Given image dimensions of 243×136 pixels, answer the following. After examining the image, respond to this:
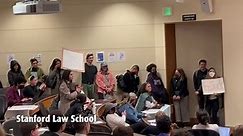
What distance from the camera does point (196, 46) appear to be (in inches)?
515

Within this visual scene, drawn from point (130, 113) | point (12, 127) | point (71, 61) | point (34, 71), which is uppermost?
point (71, 61)

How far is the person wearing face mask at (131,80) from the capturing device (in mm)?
12742

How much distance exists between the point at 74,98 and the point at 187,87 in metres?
4.79

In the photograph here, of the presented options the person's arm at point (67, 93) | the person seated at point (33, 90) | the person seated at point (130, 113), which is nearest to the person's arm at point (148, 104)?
the person seated at point (130, 113)

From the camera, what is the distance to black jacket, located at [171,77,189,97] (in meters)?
12.6

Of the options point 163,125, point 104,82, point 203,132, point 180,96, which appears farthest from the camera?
point 180,96

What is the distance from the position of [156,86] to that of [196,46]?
1563 millimetres

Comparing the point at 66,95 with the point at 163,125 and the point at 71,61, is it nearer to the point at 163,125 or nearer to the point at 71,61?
the point at 71,61

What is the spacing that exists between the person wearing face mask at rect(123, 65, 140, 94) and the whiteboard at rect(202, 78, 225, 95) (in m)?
1.93

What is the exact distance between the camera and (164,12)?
1280 cm

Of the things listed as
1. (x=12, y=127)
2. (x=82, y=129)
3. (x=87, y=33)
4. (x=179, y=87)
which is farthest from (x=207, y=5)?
(x=82, y=129)

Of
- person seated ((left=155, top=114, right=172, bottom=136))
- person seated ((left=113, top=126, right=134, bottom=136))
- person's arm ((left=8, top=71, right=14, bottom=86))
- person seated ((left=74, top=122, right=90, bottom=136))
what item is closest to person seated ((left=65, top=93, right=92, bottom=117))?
person seated ((left=74, top=122, right=90, bottom=136))

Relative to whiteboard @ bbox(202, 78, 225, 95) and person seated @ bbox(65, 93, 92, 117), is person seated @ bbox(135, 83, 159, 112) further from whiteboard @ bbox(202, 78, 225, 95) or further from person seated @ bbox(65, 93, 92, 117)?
whiteboard @ bbox(202, 78, 225, 95)

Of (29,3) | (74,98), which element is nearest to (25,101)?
(74,98)
